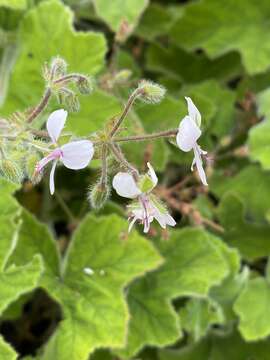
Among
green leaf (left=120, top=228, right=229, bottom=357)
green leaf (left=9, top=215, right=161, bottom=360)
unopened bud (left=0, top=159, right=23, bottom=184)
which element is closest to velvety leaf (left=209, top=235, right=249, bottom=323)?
green leaf (left=120, top=228, right=229, bottom=357)

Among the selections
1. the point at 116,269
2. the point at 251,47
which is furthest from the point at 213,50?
the point at 116,269

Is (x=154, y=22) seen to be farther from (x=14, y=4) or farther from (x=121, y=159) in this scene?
(x=121, y=159)

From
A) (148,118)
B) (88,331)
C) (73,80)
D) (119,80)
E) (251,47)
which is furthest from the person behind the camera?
(251,47)

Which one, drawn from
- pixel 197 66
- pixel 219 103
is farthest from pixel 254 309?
pixel 197 66

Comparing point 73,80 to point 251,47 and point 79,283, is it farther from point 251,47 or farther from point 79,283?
point 251,47

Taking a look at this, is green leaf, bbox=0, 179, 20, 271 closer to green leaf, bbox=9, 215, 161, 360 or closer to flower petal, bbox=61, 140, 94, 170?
green leaf, bbox=9, 215, 161, 360

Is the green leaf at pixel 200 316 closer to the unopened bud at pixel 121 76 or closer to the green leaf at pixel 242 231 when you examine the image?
the green leaf at pixel 242 231

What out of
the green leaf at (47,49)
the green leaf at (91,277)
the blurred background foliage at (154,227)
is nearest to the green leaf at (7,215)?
the blurred background foliage at (154,227)
